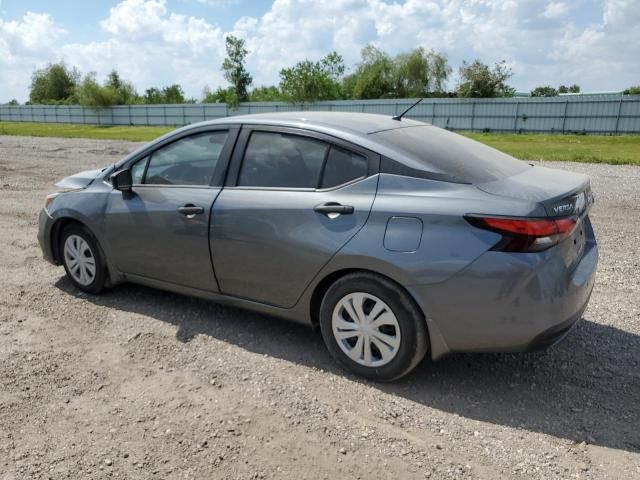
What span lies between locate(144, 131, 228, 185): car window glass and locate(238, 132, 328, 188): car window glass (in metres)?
0.32

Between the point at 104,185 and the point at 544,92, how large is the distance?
66921 millimetres

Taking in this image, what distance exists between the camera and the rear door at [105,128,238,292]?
4148mm

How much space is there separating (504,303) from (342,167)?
1334mm

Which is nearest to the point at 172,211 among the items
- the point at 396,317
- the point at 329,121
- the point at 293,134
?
the point at 293,134

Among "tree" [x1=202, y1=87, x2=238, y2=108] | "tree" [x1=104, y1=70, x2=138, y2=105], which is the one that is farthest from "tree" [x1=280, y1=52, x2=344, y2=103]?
"tree" [x1=104, y1=70, x2=138, y2=105]

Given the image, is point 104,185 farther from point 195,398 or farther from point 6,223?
point 6,223

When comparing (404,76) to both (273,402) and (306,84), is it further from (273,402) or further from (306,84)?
(273,402)

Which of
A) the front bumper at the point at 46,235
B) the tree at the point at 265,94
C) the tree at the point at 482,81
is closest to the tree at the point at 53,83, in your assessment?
the tree at the point at 265,94

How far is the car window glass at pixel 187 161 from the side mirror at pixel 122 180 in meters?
0.14

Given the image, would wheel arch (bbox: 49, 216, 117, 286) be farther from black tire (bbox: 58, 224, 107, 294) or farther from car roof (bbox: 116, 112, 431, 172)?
car roof (bbox: 116, 112, 431, 172)

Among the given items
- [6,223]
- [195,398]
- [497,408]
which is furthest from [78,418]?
[6,223]

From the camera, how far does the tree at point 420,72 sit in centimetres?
6047

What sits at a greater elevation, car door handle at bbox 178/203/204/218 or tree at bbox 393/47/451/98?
tree at bbox 393/47/451/98

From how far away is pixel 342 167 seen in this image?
11.9 ft
